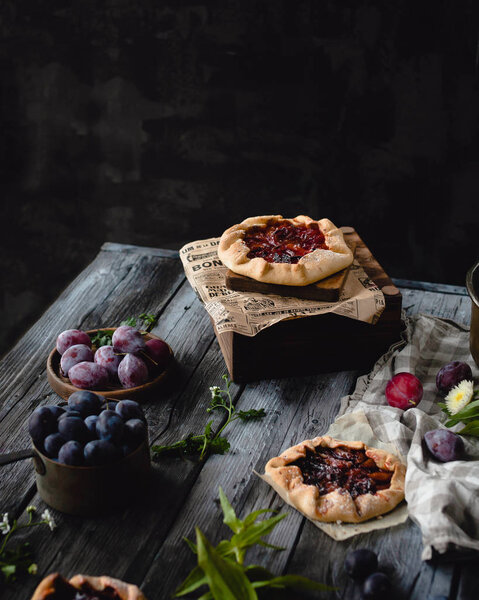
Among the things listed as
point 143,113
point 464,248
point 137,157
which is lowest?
point 464,248

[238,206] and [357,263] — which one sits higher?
[357,263]

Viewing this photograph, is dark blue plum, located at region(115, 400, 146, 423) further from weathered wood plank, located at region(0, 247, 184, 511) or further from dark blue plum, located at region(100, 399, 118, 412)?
weathered wood plank, located at region(0, 247, 184, 511)

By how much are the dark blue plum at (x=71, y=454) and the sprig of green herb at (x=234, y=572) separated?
1.05 feet

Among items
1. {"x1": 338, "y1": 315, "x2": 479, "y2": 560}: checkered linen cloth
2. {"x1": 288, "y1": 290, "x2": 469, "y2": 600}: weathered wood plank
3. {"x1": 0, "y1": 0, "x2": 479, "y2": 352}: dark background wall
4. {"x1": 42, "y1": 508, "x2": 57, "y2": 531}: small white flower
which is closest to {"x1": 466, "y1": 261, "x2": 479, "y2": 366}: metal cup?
{"x1": 338, "y1": 315, "x2": 479, "y2": 560}: checkered linen cloth

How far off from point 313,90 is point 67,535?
284 centimetres

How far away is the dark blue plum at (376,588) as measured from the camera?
4.85 ft

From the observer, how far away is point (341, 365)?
2332 mm

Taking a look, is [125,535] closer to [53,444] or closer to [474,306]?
[53,444]

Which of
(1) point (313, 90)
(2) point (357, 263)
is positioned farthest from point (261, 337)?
(1) point (313, 90)

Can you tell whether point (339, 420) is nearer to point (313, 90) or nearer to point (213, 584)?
point (213, 584)

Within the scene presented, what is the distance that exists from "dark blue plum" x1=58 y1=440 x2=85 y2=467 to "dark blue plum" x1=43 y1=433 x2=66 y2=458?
1.1 inches

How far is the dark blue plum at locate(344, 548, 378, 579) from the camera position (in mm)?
1535

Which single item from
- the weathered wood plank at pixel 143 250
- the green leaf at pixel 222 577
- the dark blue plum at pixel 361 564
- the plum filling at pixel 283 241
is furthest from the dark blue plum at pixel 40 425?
the weathered wood plank at pixel 143 250

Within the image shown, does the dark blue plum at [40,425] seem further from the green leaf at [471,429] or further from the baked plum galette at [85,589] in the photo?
the green leaf at [471,429]
